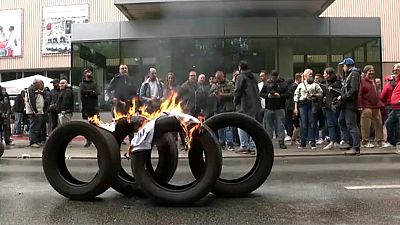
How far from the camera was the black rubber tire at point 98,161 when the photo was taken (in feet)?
16.2

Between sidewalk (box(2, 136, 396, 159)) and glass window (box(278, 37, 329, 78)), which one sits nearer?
sidewalk (box(2, 136, 396, 159))

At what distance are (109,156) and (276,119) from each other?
5.81 metres

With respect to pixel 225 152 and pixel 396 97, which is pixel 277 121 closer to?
pixel 225 152

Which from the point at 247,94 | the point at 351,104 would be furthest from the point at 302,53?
the point at 247,94

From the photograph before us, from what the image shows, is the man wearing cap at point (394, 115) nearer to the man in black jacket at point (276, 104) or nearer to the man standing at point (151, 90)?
the man in black jacket at point (276, 104)

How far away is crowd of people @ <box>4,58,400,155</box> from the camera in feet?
30.0

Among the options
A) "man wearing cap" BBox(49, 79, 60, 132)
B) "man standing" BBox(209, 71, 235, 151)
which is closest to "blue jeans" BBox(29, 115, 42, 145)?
"man wearing cap" BBox(49, 79, 60, 132)

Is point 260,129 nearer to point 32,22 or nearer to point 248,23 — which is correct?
point 248,23

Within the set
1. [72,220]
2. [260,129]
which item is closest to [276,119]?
[260,129]

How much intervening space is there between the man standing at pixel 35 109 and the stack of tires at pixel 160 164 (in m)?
6.59

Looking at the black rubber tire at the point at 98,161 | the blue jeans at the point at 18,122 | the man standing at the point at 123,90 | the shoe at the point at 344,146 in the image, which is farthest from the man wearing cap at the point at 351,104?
the blue jeans at the point at 18,122

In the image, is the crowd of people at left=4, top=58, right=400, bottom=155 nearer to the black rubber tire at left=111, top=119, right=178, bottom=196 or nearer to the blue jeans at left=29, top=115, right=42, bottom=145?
the blue jeans at left=29, top=115, right=42, bottom=145

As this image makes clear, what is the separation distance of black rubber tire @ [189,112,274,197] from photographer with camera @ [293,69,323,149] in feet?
16.7

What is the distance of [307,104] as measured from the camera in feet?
33.7
